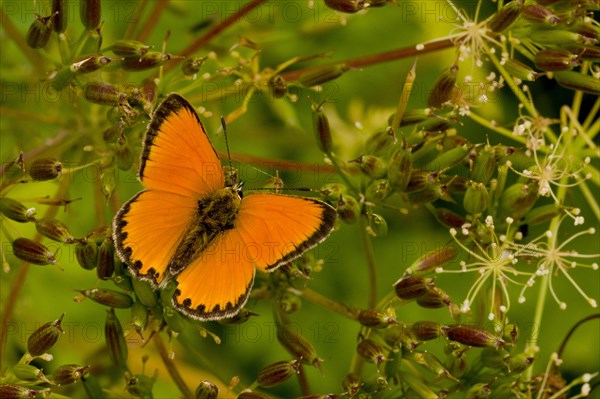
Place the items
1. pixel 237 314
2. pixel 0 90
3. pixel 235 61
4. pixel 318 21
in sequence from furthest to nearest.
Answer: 1. pixel 318 21
2. pixel 235 61
3. pixel 0 90
4. pixel 237 314

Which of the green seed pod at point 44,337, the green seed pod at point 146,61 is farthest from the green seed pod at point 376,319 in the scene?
the green seed pod at point 146,61

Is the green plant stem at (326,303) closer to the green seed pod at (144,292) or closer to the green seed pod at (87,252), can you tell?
the green seed pod at (144,292)

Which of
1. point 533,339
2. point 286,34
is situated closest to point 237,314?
point 533,339

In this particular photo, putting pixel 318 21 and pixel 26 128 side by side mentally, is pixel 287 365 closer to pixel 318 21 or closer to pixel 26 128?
pixel 26 128

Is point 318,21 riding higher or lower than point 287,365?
higher

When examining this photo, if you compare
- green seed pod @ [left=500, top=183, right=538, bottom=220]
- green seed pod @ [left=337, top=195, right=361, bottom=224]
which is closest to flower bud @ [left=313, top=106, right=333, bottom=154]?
green seed pod @ [left=337, top=195, right=361, bottom=224]

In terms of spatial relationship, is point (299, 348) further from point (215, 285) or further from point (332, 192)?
point (332, 192)

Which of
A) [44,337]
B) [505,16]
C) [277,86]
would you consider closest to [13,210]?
[44,337]
